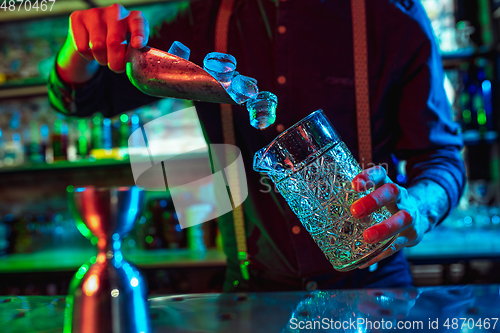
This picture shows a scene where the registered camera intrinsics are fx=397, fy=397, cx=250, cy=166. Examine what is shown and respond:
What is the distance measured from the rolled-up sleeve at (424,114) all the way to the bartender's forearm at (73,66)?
745 millimetres

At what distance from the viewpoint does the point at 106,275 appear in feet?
1.63

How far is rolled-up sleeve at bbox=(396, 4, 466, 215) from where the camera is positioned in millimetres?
930

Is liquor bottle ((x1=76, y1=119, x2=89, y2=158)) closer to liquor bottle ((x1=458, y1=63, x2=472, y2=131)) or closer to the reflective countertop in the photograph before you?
the reflective countertop

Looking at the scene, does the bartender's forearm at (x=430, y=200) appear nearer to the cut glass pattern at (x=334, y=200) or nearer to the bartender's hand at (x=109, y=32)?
the cut glass pattern at (x=334, y=200)

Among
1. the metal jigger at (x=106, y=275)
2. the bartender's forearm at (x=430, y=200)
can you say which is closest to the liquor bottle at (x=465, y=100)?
the bartender's forearm at (x=430, y=200)

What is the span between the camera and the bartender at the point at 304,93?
953 millimetres

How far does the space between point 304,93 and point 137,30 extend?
1.64ft

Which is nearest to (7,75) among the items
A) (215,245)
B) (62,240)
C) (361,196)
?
(62,240)

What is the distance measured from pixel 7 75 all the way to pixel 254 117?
231 cm

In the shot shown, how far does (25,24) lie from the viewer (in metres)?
2.43

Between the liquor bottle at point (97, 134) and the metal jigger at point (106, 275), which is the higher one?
the liquor bottle at point (97, 134)

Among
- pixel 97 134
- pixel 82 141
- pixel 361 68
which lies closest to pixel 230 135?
pixel 361 68

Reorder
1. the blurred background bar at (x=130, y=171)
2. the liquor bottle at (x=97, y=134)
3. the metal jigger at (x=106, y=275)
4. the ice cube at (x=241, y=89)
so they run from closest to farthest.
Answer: the metal jigger at (x=106, y=275), the ice cube at (x=241, y=89), the blurred background bar at (x=130, y=171), the liquor bottle at (x=97, y=134)

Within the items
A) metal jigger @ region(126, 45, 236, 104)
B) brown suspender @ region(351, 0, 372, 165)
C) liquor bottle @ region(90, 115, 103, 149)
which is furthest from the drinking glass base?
liquor bottle @ region(90, 115, 103, 149)
